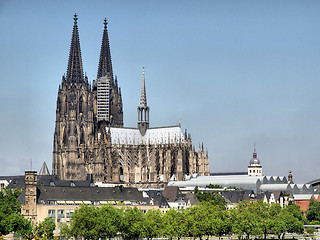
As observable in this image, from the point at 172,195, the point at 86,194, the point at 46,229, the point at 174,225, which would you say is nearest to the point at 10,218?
the point at 46,229

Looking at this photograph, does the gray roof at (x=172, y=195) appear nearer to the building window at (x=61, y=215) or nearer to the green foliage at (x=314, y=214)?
the green foliage at (x=314, y=214)

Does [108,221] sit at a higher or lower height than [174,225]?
higher

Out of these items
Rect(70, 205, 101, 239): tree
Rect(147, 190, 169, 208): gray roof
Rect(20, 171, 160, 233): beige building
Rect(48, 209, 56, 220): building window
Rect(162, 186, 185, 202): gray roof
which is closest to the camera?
Rect(70, 205, 101, 239): tree

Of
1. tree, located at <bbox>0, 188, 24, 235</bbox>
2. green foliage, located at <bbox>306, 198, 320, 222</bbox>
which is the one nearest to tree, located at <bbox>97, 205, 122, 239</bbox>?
tree, located at <bbox>0, 188, 24, 235</bbox>

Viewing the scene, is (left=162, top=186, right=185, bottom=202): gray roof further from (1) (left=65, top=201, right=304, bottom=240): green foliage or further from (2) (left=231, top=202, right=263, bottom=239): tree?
(2) (left=231, top=202, right=263, bottom=239): tree

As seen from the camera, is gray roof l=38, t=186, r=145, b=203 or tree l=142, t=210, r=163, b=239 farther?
gray roof l=38, t=186, r=145, b=203

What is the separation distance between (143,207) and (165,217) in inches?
780

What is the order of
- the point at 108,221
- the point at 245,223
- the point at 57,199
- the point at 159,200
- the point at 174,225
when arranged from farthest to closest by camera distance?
1. the point at 159,200
2. the point at 245,223
3. the point at 57,199
4. the point at 174,225
5. the point at 108,221

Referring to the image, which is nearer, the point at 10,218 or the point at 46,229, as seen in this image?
the point at 10,218

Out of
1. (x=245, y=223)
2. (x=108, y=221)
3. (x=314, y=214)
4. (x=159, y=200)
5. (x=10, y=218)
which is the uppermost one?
(x=159, y=200)

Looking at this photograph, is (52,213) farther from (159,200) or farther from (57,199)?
(159,200)

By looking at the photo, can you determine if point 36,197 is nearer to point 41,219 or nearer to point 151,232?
point 41,219

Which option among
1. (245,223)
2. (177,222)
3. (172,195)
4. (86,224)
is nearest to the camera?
(86,224)

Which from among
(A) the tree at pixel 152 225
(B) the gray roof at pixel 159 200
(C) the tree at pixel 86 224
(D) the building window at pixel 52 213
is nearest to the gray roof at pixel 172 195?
(B) the gray roof at pixel 159 200
